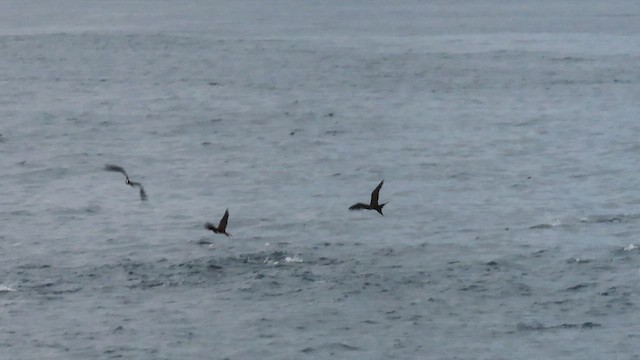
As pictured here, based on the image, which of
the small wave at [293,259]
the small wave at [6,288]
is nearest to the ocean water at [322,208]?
the small wave at [293,259]

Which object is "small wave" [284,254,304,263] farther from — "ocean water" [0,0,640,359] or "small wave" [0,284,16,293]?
"small wave" [0,284,16,293]

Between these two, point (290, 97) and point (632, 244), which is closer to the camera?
point (632, 244)

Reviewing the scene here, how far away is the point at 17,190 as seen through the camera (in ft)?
190

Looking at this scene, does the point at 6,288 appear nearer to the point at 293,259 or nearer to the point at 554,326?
the point at 293,259

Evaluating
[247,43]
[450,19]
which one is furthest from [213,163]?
[450,19]

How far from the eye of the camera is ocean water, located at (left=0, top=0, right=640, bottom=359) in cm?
3712

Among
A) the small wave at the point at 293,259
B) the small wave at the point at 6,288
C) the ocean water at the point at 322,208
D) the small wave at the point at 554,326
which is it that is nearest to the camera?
the small wave at the point at 554,326

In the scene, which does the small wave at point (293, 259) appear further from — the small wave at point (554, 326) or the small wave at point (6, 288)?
the small wave at point (554, 326)

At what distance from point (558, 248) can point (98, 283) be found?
15.4 metres

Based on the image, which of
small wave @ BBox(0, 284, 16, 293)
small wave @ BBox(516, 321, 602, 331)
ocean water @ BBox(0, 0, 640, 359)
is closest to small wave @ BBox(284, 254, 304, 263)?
ocean water @ BBox(0, 0, 640, 359)

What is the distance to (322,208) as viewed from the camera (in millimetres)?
53562

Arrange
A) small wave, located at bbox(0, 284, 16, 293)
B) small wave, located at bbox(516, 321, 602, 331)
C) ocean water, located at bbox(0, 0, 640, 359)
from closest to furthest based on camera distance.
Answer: small wave, located at bbox(516, 321, 602, 331) < ocean water, located at bbox(0, 0, 640, 359) < small wave, located at bbox(0, 284, 16, 293)

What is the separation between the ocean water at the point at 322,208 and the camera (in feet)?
122

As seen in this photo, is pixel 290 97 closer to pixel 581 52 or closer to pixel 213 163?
pixel 213 163
